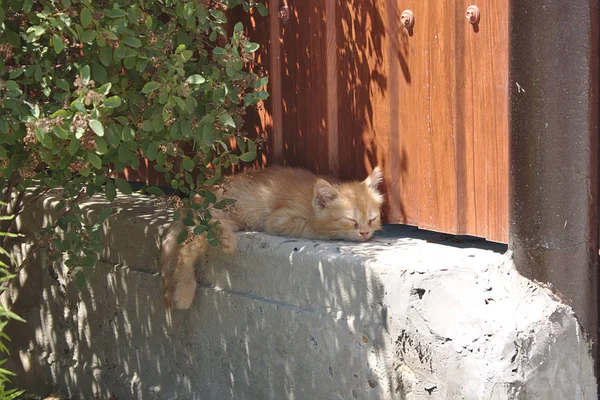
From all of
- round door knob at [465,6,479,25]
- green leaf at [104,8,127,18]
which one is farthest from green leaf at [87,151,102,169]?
round door knob at [465,6,479,25]

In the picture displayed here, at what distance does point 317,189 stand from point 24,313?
2.75 meters

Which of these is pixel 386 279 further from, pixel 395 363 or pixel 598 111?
pixel 598 111

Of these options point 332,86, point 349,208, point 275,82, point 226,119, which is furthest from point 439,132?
point 275,82

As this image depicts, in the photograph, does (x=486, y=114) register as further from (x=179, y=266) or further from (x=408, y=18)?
(x=179, y=266)

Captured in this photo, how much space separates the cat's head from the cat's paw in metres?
0.80

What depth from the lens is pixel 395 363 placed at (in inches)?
152

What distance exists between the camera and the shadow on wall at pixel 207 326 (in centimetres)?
409

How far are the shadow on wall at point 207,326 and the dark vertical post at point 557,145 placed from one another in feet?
2.60

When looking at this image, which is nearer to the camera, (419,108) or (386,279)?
(386,279)

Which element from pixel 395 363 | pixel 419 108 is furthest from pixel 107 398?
pixel 419 108

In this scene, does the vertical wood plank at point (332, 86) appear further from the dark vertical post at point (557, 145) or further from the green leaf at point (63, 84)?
the green leaf at point (63, 84)

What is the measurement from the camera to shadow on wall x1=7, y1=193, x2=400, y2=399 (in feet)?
13.4

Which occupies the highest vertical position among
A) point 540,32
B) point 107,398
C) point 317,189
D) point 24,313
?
point 540,32

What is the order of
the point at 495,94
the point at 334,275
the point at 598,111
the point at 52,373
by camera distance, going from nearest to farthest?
the point at 598,111, the point at 495,94, the point at 334,275, the point at 52,373
